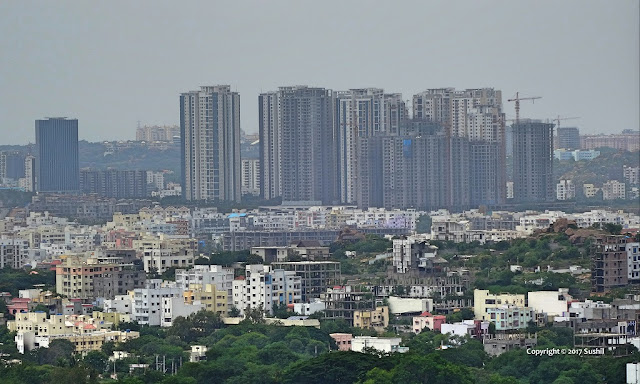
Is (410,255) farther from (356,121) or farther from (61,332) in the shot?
(356,121)

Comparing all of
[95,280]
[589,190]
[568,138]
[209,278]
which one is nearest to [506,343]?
[209,278]

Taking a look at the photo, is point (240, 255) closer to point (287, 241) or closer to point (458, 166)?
point (287, 241)

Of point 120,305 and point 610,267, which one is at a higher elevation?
point 610,267

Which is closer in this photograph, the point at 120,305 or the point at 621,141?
the point at 120,305

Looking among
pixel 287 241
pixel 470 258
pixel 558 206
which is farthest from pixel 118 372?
pixel 558 206

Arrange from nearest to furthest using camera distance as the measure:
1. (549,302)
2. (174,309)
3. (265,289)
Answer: (549,302)
(174,309)
(265,289)

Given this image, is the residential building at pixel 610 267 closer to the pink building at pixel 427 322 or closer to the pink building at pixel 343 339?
the pink building at pixel 427 322

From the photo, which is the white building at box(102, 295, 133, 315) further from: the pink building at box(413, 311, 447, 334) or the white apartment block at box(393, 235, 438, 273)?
the white apartment block at box(393, 235, 438, 273)
